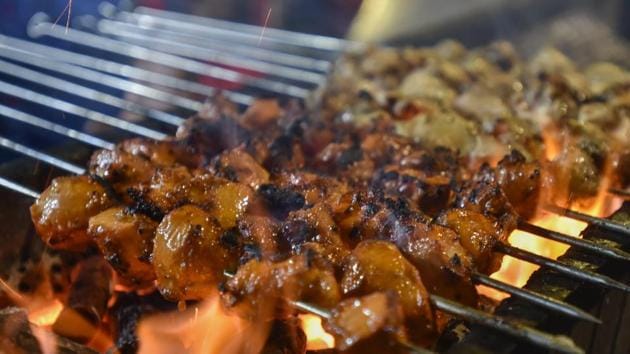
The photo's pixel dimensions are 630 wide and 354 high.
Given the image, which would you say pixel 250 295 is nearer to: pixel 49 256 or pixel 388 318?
pixel 388 318

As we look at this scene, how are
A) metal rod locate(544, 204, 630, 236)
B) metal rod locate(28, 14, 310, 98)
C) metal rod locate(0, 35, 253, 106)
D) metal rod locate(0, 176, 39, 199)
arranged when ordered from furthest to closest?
metal rod locate(28, 14, 310, 98), metal rod locate(0, 35, 253, 106), metal rod locate(0, 176, 39, 199), metal rod locate(544, 204, 630, 236)

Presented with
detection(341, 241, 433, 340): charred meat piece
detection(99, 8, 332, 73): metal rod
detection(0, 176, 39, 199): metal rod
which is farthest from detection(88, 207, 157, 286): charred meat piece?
detection(99, 8, 332, 73): metal rod

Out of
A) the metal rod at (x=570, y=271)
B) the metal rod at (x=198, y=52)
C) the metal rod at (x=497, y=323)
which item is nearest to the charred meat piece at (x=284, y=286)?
the metal rod at (x=497, y=323)

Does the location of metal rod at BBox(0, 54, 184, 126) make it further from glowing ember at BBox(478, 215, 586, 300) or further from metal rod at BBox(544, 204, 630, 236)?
metal rod at BBox(544, 204, 630, 236)

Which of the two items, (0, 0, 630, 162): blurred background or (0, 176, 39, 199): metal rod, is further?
(0, 0, 630, 162): blurred background

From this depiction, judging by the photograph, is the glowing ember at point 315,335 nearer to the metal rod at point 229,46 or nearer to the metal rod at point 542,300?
the metal rod at point 542,300

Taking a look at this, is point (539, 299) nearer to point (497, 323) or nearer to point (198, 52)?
point (497, 323)

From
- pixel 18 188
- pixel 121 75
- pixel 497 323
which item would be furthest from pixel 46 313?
pixel 121 75
